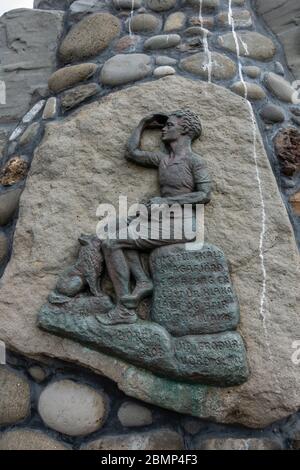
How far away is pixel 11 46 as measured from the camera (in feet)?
8.70

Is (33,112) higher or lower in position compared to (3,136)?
higher

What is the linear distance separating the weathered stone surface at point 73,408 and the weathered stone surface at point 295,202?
1170mm

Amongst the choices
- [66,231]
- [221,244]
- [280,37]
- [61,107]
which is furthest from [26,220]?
[280,37]

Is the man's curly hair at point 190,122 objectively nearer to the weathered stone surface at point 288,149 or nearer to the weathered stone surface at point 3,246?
the weathered stone surface at point 288,149

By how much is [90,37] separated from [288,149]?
1.27 meters

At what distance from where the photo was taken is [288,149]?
2062 mm

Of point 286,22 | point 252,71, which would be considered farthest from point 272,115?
point 286,22

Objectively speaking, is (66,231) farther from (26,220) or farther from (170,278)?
(170,278)

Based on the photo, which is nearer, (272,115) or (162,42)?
(272,115)

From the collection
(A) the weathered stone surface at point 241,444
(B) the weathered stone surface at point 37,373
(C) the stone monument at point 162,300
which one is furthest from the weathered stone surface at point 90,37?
(A) the weathered stone surface at point 241,444

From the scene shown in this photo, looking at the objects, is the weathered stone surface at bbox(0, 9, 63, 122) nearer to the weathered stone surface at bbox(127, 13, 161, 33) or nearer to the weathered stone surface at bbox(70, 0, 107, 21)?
the weathered stone surface at bbox(70, 0, 107, 21)

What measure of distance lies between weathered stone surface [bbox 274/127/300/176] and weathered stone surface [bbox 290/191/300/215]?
11 centimetres

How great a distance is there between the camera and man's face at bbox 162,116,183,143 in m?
1.99

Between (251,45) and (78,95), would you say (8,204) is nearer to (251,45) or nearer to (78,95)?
(78,95)
